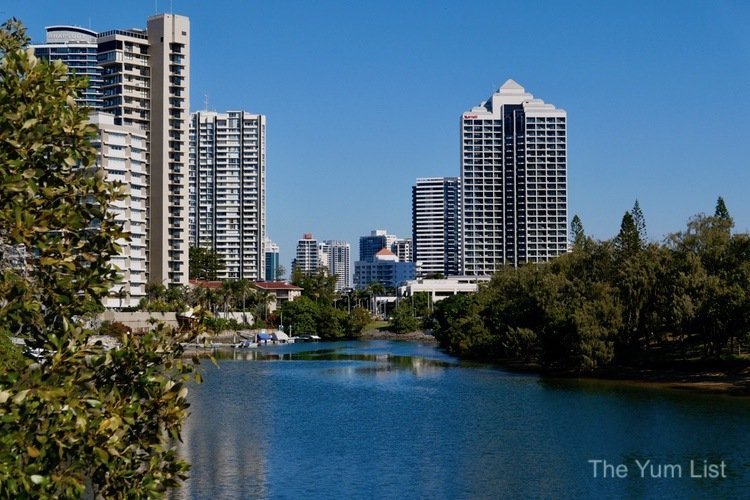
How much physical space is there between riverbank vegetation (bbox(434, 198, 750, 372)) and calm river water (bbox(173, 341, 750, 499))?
4.55 meters

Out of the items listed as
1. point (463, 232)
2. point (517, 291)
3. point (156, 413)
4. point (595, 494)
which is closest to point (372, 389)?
point (517, 291)

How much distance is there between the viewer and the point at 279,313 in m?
114

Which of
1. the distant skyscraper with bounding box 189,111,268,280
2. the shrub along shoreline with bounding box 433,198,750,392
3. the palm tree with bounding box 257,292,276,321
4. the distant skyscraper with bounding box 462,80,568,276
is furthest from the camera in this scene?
the distant skyscraper with bounding box 189,111,268,280

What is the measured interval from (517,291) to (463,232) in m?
71.0

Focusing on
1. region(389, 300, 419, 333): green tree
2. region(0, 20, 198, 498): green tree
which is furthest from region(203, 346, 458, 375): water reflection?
region(0, 20, 198, 498): green tree

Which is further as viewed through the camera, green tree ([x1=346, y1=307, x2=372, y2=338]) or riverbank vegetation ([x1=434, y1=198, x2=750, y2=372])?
green tree ([x1=346, y1=307, x2=372, y2=338])

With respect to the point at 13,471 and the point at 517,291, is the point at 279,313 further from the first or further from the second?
the point at 13,471

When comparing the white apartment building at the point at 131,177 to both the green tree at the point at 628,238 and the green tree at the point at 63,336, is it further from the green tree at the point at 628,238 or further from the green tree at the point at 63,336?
the green tree at the point at 63,336

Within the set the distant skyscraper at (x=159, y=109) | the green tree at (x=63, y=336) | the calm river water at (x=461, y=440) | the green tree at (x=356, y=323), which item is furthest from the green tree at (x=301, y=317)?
the green tree at (x=63, y=336)

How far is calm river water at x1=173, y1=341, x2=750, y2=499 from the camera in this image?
25.1 meters

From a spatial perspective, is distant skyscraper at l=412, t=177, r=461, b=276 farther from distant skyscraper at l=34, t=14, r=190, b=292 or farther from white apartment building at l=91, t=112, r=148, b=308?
white apartment building at l=91, t=112, r=148, b=308

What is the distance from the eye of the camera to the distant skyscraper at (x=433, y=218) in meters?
194

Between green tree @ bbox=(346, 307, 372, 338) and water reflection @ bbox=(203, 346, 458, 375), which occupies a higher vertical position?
green tree @ bbox=(346, 307, 372, 338)

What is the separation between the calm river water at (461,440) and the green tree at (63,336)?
55.8ft
